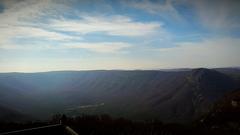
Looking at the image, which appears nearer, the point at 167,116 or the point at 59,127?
the point at 59,127

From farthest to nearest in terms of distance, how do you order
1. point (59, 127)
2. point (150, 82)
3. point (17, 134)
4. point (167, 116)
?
point (150, 82) → point (167, 116) → point (59, 127) → point (17, 134)

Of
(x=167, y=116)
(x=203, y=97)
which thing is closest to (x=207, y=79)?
(x=203, y=97)

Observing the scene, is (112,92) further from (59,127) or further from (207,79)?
(59,127)

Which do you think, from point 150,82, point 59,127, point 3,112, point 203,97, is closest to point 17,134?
point 59,127

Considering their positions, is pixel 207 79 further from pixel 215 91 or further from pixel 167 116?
pixel 167 116

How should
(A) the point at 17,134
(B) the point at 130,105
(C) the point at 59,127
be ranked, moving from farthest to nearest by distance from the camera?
(B) the point at 130,105, (C) the point at 59,127, (A) the point at 17,134

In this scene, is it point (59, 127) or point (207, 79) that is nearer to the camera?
point (59, 127)

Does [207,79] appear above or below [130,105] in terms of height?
above

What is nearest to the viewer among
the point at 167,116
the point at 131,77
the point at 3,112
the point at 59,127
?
the point at 59,127

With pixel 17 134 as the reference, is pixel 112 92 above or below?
below
